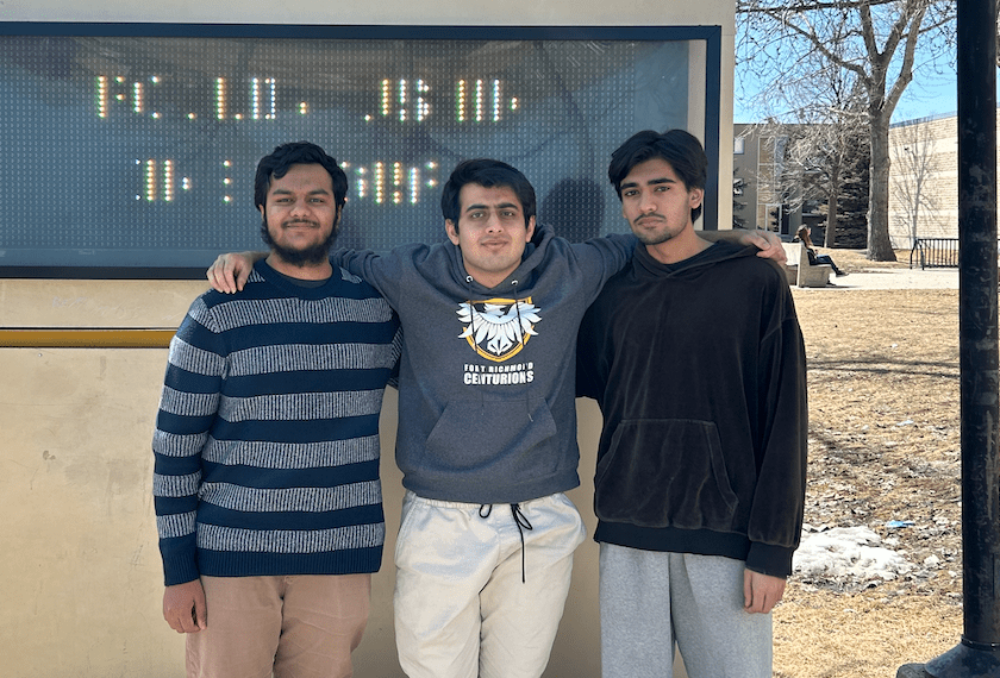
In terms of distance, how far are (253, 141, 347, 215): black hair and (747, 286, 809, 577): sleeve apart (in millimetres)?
1296

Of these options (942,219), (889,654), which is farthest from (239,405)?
(942,219)

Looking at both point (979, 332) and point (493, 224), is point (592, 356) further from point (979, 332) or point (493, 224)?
point (979, 332)

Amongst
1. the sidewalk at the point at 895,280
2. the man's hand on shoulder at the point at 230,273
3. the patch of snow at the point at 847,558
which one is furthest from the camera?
the sidewalk at the point at 895,280

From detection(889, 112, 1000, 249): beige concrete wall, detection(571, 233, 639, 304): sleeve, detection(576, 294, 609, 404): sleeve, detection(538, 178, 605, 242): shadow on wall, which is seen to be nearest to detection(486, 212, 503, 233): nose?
detection(571, 233, 639, 304): sleeve

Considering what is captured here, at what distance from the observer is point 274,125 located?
333 centimetres

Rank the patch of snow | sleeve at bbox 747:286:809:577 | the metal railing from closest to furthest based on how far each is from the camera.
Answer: sleeve at bbox 747:286:809:577 → the patch of snow → the metal railing

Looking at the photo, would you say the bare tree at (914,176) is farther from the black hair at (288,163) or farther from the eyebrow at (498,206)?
the black hair at (288,163)

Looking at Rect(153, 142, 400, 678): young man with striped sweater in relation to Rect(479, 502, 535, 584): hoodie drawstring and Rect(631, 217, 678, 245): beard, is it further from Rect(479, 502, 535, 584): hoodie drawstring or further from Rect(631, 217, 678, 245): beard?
Rect(631, 217, 678, 245): beard

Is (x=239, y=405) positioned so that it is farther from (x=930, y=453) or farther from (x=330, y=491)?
(x=930, y=453)

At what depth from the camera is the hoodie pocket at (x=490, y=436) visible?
244 centimetres

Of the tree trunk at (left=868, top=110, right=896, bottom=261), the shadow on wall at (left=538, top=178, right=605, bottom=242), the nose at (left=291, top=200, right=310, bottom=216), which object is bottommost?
the nose at (left=291, top=200, right=310, bottom=216)

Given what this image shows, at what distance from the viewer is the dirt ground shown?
13.0 ft

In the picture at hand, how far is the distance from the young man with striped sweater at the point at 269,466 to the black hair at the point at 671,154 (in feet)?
2.79

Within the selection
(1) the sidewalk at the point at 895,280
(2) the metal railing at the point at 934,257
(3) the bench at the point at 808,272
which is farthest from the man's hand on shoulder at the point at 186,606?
(2) the metal railing at the point at 934,257
